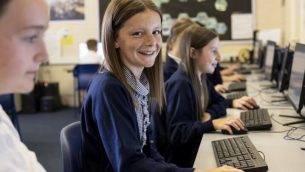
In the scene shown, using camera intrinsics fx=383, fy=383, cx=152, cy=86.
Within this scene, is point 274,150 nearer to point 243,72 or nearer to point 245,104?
point 245,104

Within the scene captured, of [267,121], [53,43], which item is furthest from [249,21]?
[267,121]

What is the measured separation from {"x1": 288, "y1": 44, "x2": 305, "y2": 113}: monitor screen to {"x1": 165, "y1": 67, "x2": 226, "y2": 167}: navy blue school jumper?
0.48 m

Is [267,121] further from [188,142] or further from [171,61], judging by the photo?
[171,61]

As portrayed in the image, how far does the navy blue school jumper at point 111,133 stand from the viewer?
3.94ft

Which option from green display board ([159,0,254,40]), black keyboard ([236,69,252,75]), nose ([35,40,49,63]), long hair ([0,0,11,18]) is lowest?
black keyboard ([236,69,252,75])

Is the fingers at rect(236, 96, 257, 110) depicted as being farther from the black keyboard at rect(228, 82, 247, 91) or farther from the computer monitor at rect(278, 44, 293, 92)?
the black keyboard at rect(228, 82, 247, 91)

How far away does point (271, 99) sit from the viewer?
2.72 m

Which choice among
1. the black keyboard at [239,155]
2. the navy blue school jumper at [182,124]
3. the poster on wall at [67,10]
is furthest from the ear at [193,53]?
the poster on wall at [67,10]

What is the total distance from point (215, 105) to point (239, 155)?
100 centimetres

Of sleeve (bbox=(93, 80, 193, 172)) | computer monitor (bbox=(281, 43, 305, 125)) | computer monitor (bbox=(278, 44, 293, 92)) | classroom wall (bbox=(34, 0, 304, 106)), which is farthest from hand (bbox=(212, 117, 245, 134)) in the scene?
classroom wall (bbox=(34, 0, 304, 106))

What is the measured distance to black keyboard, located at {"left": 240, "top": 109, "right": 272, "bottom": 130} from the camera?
1.79 m

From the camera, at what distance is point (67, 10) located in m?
Answer: 6.04

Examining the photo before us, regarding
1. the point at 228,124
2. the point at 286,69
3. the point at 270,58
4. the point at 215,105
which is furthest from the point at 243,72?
the point at 228,124

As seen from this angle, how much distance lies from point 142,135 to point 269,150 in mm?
491
